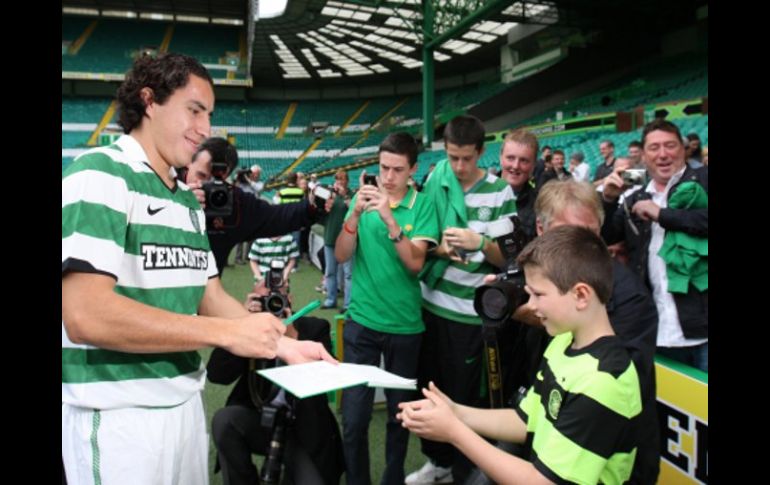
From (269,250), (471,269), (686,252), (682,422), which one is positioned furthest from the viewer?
(269,250)

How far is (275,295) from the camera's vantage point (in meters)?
1.94

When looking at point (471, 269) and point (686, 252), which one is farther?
point (471, 269)

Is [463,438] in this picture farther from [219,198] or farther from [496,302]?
[219,198]

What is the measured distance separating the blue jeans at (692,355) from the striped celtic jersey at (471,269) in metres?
0.91

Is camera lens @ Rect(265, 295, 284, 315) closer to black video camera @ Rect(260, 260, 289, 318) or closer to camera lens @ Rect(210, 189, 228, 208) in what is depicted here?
black video camera @ Rect(260, 260, 289, 318)

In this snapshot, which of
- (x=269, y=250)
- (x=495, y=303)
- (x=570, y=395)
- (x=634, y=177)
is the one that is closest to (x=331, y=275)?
(x=269, y=250)

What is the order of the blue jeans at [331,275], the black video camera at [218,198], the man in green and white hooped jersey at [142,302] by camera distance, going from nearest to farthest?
A: the man in green and white hooped jersey at [142,302]
the black video camera at [218,198]
the blue jeans at [331,275]

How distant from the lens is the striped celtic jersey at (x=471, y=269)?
2.59 meters

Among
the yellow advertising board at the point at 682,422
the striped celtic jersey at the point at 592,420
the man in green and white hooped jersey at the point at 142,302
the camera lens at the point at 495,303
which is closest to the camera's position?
the man in green and white hooped jersey at the point at 142,302

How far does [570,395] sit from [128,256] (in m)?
1.11

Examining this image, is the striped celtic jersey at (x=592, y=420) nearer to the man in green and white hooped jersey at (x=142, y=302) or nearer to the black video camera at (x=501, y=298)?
the black video camera at (x=501, y=298)

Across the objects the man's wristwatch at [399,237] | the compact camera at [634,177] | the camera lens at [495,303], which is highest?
the compact camera at [634,177]

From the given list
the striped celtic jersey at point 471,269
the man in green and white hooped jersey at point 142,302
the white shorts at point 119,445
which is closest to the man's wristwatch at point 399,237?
the striped celtic jersey at point 471,269

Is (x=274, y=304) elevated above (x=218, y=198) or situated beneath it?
situated beneath
